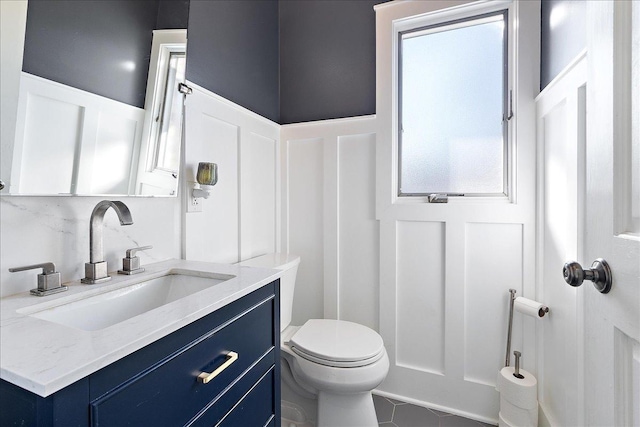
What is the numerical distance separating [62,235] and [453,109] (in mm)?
1830

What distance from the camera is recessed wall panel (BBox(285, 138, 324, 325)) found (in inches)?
74.6

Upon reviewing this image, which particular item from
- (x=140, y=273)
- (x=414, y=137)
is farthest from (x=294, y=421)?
(x=414, y=137)

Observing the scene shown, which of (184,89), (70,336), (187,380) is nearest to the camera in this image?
(70,336)

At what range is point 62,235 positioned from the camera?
875mm

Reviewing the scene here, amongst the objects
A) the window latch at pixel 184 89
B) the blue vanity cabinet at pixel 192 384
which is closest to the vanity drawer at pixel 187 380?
the blue vanity cabinet at pixel 192 384

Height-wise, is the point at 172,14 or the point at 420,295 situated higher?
the point at 172,14

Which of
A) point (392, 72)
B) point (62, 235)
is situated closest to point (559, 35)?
point (392, 72)

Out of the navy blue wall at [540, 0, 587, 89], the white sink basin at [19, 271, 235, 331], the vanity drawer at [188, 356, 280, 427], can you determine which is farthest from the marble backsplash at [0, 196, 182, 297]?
the navy blue wall at [540, 0, 587, 89]

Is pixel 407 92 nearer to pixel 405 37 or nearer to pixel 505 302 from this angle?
pixel 405 37

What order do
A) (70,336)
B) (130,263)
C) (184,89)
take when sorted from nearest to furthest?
(70,336) < (130,263) < (184,89)

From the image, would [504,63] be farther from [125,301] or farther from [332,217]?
[125,301]

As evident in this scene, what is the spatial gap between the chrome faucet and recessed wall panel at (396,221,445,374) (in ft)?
4.36

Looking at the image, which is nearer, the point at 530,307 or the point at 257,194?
the point at 530,307

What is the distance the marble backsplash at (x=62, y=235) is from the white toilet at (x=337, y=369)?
1.97 feet
